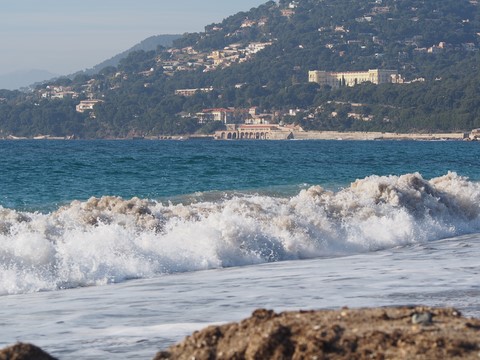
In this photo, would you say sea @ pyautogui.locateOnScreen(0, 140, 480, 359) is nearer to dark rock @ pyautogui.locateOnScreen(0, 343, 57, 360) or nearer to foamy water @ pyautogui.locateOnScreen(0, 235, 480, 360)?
foamy water @ pyautogui.locateOnScreen(0, 235, 480, 360)

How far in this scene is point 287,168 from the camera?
43.5 m

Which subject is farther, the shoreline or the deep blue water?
the shoreline

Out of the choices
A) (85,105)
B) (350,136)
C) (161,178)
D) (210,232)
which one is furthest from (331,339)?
(85,105)

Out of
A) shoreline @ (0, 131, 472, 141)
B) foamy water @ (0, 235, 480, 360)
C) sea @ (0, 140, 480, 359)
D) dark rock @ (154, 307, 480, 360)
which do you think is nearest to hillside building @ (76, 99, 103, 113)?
shoreline @ (0, 131, 472, 141)

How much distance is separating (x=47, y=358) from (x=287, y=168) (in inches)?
1500

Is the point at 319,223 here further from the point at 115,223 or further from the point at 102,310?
the point at 102,310

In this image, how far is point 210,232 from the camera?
15.1 m

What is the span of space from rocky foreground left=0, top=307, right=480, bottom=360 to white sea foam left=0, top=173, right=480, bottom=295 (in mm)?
6567

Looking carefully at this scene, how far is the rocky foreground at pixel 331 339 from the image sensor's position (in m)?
5.38

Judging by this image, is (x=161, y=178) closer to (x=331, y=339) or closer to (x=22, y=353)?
(x=22, y=353)

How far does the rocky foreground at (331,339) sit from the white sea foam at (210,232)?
6.57m

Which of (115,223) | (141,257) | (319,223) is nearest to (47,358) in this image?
(141,257)

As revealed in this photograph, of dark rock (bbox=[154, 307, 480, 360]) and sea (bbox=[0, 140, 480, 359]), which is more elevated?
dark rock (bbox=[154, 307, 480, 360])

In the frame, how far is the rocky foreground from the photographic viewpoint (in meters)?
5.38
